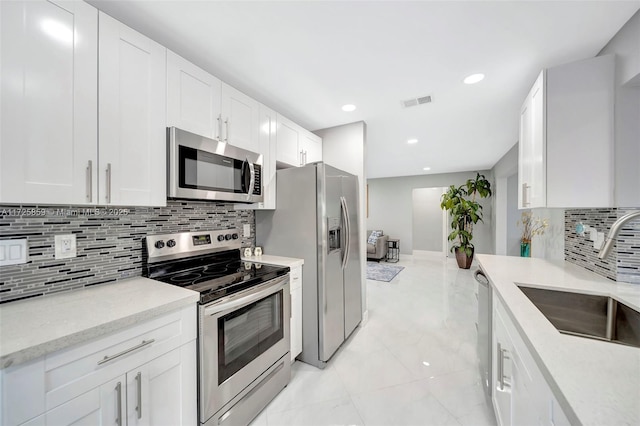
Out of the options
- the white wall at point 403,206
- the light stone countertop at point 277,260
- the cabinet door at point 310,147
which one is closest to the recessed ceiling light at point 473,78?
the cabinet door at point 310,147

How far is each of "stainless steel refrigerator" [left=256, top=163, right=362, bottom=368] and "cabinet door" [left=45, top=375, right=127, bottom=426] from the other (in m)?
1.33

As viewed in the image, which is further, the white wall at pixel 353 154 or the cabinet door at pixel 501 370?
the white wall at pixel 353 154

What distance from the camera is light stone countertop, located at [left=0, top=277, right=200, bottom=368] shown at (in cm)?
80

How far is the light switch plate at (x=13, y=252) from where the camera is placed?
1.12 meters

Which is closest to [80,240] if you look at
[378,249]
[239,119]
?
[239,119]

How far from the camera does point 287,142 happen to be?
95.5 inches

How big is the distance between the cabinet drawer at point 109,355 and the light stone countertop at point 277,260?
85cm

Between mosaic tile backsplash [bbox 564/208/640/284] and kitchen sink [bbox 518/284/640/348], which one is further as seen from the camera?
mosaic tile backsplash [bbox 564/208/640/284]

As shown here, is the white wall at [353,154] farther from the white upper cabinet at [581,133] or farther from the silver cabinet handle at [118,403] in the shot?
the silver cabinet handle at [118,403]

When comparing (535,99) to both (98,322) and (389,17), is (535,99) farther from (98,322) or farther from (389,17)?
(98,322)

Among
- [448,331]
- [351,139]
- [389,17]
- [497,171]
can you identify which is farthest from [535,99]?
[497,171]

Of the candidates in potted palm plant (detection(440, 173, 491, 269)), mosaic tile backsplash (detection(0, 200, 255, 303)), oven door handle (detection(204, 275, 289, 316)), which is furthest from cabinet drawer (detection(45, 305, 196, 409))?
potted palm plant (detection(440, 173, 491, 269))

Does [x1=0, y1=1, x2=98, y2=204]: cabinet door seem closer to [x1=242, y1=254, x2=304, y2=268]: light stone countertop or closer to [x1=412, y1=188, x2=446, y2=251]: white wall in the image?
[x1=242, y1=254, x2=304, y2=268]: light stone countertop

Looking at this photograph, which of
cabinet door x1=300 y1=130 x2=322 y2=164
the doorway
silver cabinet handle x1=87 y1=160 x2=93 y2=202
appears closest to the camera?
silver cabinet handle x1=87 y1=160 x2=93 y2=202
